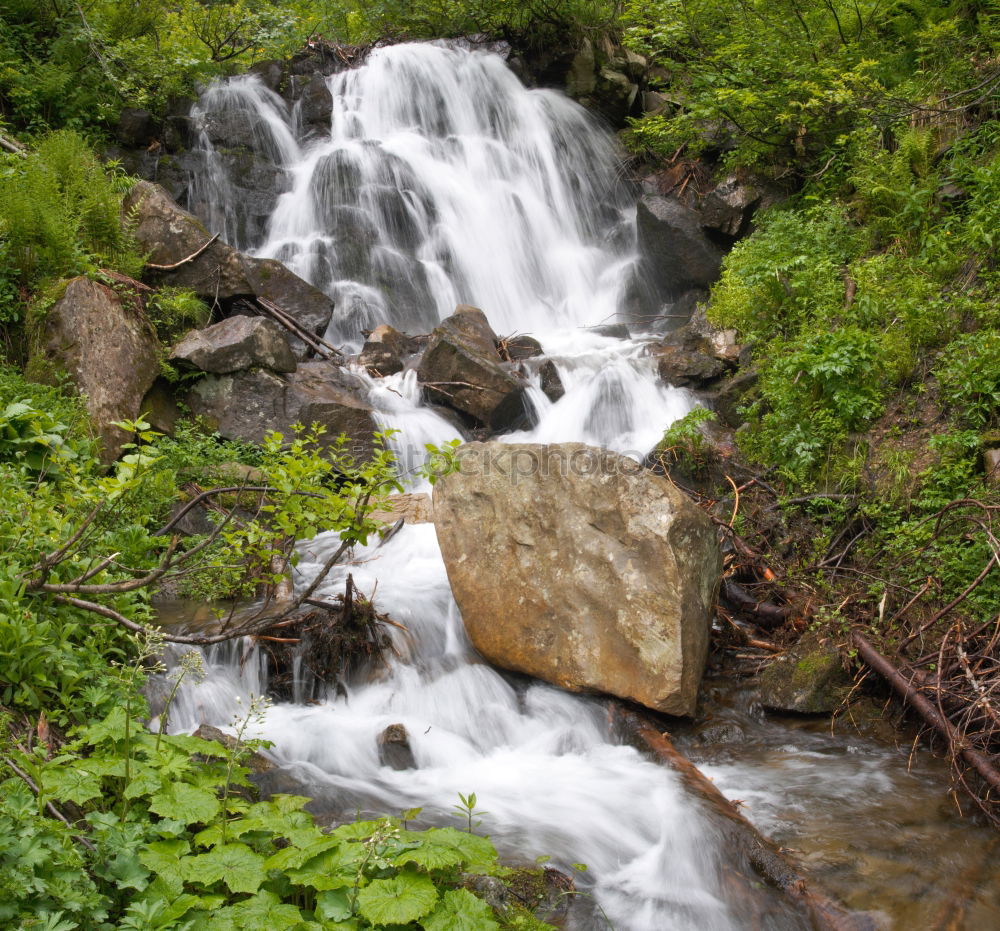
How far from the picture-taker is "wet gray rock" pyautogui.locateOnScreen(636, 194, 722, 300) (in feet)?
38.1

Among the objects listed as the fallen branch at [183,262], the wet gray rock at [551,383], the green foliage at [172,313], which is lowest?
the wet gray rock at [551,383]

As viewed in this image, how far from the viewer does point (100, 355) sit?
705cm

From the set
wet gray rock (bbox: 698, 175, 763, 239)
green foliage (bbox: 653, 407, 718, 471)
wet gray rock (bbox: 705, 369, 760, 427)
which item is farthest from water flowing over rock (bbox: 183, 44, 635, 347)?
green foliage (bbox: 653, 407, 718, 471)

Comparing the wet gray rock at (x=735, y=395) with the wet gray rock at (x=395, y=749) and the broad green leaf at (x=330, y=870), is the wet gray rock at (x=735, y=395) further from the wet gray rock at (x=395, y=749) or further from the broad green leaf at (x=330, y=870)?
the broad green leaf at (x=330, y=870)

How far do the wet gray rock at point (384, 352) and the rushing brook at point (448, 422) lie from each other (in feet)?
0.98

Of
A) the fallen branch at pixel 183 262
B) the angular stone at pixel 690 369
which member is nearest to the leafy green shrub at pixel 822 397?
the angular stone at pixel 690 369

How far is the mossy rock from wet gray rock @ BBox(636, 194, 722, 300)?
760 centimetres

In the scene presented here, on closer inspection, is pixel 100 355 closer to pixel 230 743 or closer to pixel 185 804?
pixel 230 743

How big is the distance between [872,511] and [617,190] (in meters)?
9.89

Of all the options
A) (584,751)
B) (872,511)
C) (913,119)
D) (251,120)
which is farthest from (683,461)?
(251,120)

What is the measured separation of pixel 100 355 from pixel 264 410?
164 centimetres

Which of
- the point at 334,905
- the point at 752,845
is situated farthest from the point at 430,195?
the point at 334,905

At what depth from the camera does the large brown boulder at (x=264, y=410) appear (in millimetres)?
8008

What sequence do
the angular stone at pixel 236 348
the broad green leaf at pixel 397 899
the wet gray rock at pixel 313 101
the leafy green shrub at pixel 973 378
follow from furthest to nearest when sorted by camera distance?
the wet gray rock at pixel 313 101 → the angular stone at pixel 236 348 → the leafy green shrub at pixel 973 378 → the broad green leaf at pixel 397 899
